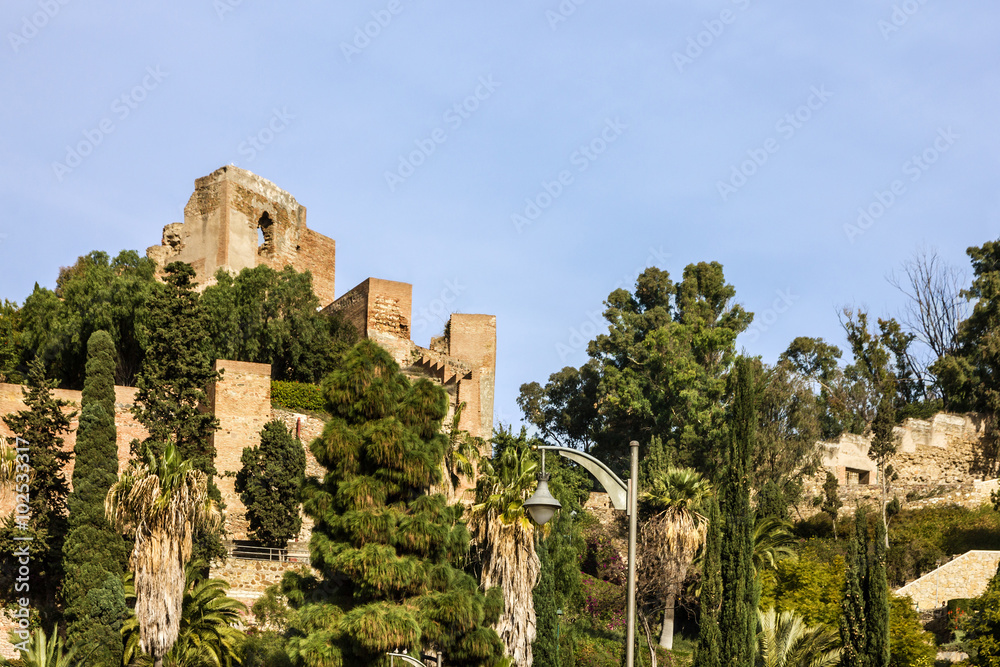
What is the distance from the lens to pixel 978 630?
2450cm

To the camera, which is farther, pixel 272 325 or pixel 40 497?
pixel 272 325

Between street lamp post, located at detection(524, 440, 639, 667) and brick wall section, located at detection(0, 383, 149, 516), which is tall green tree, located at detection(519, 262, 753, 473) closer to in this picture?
brick wall section, located at detection(0, 383, 149, 516)

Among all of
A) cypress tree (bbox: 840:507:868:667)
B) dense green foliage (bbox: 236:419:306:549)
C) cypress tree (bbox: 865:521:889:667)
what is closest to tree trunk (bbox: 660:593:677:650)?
cypress tree (bbox: 840:507:868:667)

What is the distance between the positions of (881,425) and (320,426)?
19564 millimetres

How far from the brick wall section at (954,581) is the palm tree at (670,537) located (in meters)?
5.78

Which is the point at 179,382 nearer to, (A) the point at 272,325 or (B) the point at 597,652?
(A) the point at 272,325

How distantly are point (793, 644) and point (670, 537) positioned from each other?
7378 millimetres

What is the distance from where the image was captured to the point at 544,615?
86.6ft

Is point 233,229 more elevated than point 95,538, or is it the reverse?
point 233,229

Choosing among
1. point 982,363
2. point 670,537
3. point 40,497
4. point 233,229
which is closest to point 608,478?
point 40,497

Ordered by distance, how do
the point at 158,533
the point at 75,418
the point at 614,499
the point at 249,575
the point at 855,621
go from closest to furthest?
1. the point at 614,499
2. the point at 158,533
3. the point at 855,621
4. the point at 249,575
5. the point at 75,418

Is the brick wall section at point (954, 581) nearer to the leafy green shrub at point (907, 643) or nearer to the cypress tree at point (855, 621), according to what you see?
the leafy green shrub at point (907, 643)

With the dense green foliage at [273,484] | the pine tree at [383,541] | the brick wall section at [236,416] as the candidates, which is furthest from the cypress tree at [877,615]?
the brick wall section at [236,416]

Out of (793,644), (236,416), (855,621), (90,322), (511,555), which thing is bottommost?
(793,644)
